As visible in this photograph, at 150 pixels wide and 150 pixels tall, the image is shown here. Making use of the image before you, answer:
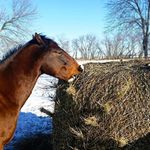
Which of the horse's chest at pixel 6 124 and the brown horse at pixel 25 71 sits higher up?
the brown horse at pixel 25 71

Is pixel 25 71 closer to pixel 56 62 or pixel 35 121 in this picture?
pixel 56 62

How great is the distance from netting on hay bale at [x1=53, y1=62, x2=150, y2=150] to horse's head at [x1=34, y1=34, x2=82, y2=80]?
1449 millimetres

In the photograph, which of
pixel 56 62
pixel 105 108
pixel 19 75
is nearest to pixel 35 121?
pixel 105 108

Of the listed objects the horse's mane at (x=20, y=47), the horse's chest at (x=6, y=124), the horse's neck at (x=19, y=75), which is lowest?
the horse's chest at (x=6, y=124)

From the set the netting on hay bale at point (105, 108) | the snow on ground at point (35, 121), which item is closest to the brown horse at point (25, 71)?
the netting on hay bale at point (105, 108)

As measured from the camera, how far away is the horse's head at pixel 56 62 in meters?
4.72

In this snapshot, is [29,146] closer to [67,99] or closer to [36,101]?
[67,99]

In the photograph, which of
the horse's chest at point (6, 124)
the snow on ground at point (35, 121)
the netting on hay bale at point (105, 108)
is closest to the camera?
the horse's chest at point (6, 124)

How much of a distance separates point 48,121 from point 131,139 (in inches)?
167

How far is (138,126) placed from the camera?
19.4ft

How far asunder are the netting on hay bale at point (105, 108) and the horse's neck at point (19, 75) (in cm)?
160

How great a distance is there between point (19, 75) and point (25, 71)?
9 cm

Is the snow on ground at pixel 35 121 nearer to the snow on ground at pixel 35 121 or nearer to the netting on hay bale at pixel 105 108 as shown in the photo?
the snow on ground at pixel 35 121

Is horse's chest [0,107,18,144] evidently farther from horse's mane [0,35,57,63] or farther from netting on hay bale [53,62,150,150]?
netting on hay bale [53,62,150,150]
